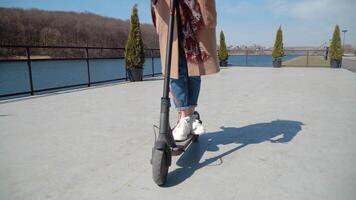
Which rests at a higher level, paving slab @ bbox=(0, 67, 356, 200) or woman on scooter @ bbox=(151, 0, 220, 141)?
woman on scooter @ bbox=(151, 0, 220, 141)

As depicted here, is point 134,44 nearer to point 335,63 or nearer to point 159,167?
point 159,167

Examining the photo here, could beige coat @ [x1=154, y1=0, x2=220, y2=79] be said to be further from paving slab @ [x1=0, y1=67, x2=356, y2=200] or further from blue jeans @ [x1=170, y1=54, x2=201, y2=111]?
paving slab @ [x1=0, y1=67, x2=356, y2=200]

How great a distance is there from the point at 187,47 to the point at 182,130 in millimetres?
541

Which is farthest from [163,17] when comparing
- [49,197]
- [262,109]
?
[262,109]

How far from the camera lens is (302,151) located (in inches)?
73.7

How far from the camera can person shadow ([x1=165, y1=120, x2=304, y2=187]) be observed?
1.60 m

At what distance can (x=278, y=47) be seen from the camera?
12.8m

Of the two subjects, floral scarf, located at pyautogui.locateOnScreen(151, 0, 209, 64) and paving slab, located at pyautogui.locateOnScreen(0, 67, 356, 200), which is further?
floral scarf, located at pyautogui.locateOnScreen(151, 0, 209, 64)

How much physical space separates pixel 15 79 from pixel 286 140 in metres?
5.78

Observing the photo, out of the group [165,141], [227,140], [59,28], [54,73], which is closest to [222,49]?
[54,73]

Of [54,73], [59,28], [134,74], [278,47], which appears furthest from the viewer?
[59,28]

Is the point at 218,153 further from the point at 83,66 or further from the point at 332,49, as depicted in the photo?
the point at 332,49

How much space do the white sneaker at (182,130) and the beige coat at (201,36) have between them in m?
0.32

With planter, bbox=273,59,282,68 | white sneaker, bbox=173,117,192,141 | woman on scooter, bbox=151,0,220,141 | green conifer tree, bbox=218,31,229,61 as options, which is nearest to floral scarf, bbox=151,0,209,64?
woman on scooter, bbox=151,0,220,141
